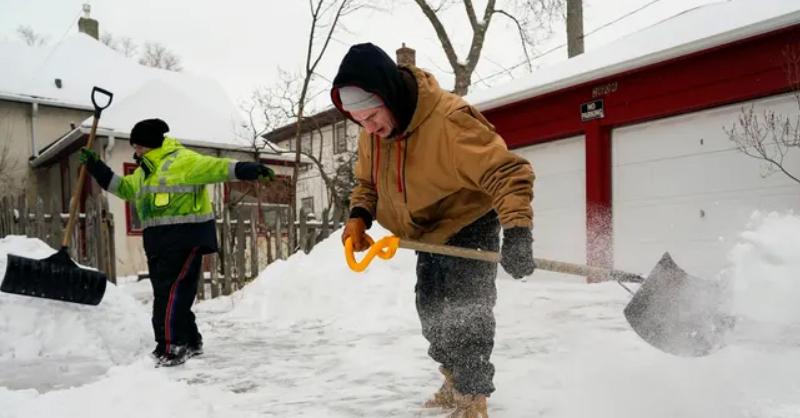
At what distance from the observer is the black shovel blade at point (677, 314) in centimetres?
259

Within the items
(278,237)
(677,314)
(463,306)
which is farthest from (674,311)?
(278,237)

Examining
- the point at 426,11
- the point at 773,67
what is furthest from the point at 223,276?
the point at 426,11

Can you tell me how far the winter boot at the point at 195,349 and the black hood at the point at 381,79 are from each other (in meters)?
2.62

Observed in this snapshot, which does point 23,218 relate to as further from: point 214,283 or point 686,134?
point 686,134

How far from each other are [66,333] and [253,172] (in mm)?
1982

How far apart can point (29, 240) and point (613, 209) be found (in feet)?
21.8

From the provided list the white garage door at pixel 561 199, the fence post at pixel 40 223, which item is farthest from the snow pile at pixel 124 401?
the white garage door at pixel 561 199

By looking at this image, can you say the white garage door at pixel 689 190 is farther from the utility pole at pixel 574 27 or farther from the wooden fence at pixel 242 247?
the utility pole at pixel 574 27

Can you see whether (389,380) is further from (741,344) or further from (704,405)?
Answer: (741,344)

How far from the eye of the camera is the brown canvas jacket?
2152mm

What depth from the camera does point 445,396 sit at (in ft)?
8.85

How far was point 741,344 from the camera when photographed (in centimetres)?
298

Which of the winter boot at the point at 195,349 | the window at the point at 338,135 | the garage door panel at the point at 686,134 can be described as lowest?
the winter boot at the point at 195,349

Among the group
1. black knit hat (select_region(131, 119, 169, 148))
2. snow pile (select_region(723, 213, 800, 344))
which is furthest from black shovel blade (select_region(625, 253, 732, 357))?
black knit hat (select_region(131, 119, 169, 148))
